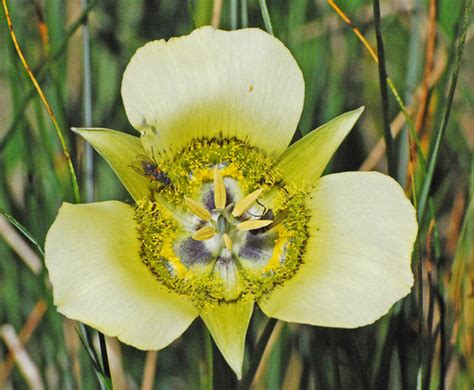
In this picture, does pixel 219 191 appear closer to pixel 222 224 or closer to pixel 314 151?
pixel 222 224

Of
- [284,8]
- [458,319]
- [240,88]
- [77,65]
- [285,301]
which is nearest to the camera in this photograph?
[285,301]

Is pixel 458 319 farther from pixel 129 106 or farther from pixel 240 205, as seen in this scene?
pixel 129 106

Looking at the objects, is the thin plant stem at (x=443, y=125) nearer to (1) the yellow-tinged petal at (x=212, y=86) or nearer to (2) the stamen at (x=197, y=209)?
(1) the yellow-tinged petal at (x=212, y=86)

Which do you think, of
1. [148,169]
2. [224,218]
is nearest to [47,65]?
[148,169]

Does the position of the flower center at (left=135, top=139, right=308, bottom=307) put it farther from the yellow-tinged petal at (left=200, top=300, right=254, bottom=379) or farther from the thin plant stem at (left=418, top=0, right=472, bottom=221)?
the thin plant stem at (left=418, top=0, right=472, bottom=221)

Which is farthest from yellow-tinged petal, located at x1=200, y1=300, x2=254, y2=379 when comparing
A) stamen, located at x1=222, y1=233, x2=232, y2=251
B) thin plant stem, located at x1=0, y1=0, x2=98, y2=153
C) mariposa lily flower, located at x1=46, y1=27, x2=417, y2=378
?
thin plant stem, located at x1=0, y1=0, x2=98, y2=153

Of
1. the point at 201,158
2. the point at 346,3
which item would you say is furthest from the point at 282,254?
the point at 346,3
